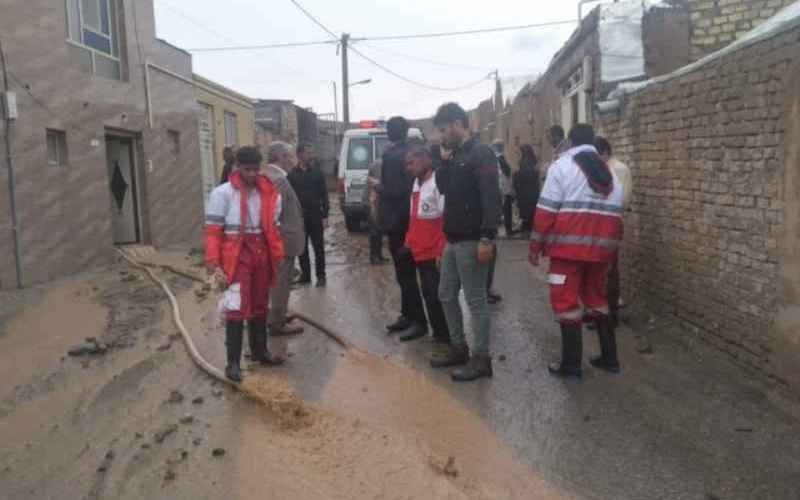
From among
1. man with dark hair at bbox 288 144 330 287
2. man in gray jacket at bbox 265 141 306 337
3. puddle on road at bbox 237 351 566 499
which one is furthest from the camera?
man with dark hair at bbox 288 144 330 287

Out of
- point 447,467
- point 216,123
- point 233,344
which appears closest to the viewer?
point 447,467

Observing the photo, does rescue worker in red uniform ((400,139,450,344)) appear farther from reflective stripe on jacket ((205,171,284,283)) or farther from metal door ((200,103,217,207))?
metal door ((200,103,217,207))

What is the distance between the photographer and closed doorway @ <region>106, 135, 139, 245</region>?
14.0 metres

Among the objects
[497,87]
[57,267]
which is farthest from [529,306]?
[497,87]

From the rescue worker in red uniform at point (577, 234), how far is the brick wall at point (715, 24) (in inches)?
175

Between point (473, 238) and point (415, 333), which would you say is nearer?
point (473, 238)

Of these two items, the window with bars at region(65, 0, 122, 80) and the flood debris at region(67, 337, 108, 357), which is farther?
the window with bars at region(65, 0, 122, 80)

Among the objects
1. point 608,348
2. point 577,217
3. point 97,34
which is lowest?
point 608,348

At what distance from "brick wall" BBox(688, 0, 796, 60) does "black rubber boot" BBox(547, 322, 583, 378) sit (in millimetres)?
5112

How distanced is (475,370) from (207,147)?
17.2 meters

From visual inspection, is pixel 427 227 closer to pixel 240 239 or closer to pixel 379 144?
pixel 240 239

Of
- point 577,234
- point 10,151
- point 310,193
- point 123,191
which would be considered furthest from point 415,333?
point 123,191

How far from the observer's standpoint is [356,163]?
1647 cm

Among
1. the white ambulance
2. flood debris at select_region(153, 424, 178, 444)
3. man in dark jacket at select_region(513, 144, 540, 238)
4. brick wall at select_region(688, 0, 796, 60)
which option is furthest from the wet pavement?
the white ambulance
